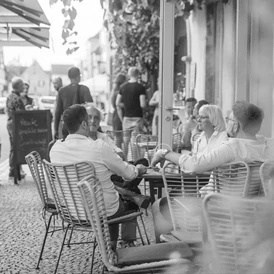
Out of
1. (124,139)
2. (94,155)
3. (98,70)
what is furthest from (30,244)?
(98,70)

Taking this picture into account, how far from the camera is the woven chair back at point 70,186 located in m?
3.83

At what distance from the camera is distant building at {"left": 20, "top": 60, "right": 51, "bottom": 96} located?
108 meters

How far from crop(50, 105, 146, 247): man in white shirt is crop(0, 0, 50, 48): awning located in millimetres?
4574

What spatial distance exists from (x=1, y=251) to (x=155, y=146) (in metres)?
2.21

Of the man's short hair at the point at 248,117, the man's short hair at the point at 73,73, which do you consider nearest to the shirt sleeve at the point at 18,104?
the man's short hair at the point at 73,73

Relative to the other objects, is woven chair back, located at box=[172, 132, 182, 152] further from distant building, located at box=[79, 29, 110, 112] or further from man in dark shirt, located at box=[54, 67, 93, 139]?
distant building, located at box=[79, 29, 110, 112]

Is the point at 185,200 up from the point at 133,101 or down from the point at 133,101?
down

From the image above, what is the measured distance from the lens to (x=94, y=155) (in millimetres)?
3928

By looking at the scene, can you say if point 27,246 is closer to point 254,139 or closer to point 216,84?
point 254,139

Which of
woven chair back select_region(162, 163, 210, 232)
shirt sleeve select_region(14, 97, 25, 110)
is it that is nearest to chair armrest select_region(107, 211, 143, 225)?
woven chair back select_region(162, 163, 210, 232)

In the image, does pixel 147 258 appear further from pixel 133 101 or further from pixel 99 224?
pixel 133 101

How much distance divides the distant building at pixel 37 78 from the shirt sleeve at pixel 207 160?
104647 millimetres

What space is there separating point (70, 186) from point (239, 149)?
37.7 inches

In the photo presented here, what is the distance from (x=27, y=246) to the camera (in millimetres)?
5059
